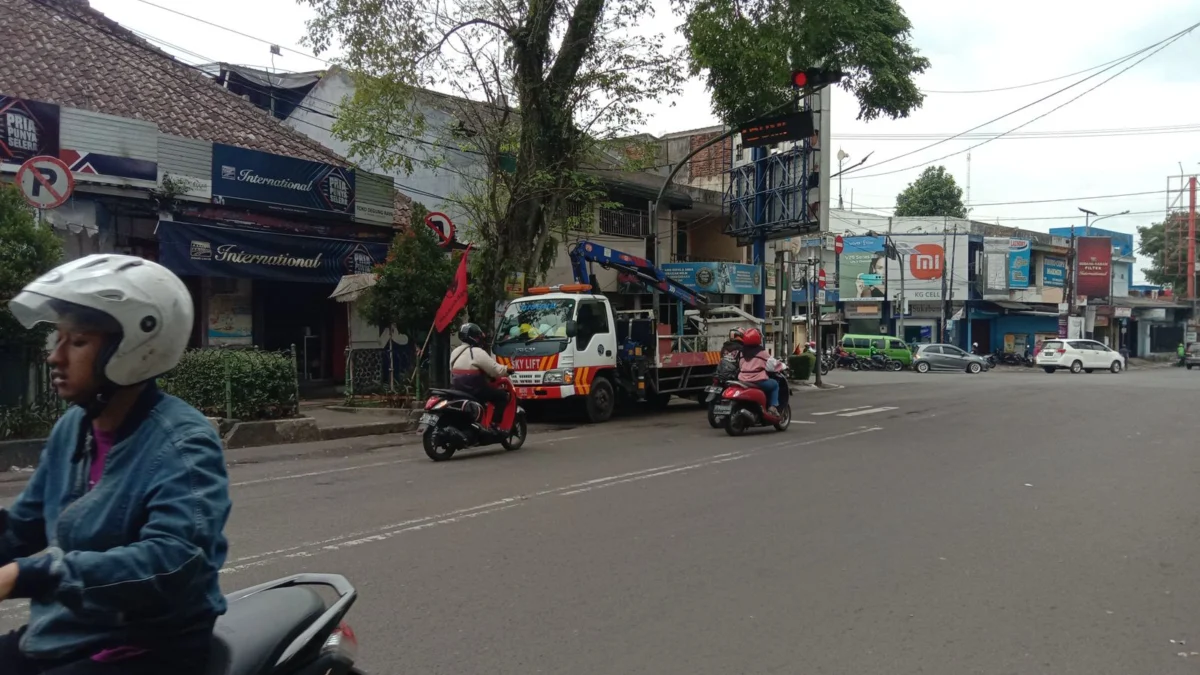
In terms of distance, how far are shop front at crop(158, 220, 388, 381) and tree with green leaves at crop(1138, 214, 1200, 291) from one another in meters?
63.0

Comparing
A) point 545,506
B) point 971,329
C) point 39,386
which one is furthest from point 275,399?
point 971,329

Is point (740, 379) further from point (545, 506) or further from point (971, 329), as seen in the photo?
point (971, 329)

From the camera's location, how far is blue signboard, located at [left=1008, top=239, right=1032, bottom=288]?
5062 centimetres

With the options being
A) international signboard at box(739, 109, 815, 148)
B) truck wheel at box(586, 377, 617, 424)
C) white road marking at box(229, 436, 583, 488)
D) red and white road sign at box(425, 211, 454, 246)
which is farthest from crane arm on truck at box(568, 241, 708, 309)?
white road marking at box(229, 436, 583, 488)

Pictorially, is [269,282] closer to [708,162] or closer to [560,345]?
[560,345]

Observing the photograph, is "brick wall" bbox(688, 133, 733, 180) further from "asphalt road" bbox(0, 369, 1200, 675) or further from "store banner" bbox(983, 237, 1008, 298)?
"asphalt road" bbox(0, 369, 1200, 675)

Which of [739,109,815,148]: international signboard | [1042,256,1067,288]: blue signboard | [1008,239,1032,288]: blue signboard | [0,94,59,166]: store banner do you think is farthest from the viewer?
[1042,256,1067,288]: blue signboard

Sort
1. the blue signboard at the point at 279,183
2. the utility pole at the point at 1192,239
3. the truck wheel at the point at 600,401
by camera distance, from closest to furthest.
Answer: the truck wheel at the point at 600,401, the blue signboard at the point at 279,183, the utility pole at the point at 1192,239

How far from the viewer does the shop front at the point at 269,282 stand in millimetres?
16047

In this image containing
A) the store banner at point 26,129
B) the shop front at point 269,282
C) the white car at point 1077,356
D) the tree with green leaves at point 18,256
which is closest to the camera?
the tree with green leaves at point 18,256

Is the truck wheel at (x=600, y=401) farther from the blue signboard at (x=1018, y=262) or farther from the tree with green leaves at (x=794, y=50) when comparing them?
the blue signboard at (x=1018, y=262)

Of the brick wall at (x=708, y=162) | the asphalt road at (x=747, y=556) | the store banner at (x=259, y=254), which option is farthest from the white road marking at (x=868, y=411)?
Result: the brick wall at (x=708, y=162)

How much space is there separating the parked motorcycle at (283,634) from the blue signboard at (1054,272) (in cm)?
5693

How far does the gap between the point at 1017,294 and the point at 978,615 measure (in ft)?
167
